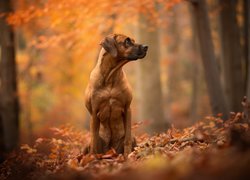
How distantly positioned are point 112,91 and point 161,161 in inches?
111

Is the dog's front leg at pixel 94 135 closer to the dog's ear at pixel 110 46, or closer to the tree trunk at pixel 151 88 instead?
the dog's ear at pixel 110 46

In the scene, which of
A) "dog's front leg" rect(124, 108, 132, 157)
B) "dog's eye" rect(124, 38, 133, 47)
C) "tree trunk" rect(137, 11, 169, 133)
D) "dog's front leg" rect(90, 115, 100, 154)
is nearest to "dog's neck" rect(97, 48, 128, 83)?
"dog's eye" rect(124, 38, 133, 47)

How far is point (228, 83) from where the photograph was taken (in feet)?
42.4

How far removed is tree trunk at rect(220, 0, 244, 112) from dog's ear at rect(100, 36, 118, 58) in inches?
262

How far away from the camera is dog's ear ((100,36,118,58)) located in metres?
6.86

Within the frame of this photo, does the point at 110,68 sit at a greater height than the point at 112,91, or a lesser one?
greater

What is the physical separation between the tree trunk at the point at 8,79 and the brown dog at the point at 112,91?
5.14 m

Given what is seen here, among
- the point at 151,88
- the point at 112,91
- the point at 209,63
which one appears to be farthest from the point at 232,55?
the point at 112,91

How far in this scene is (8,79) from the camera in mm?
11758

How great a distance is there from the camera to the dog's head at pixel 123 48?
6852 millimetres

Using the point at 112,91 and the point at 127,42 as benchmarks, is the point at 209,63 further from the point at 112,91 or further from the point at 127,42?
the point at 112,91

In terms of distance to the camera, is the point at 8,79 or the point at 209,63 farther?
the point at 8,79

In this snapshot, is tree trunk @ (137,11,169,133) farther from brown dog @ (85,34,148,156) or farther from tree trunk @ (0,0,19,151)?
brown dog @ (85,34,148,156)

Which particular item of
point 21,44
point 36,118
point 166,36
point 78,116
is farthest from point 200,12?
point 21,44
